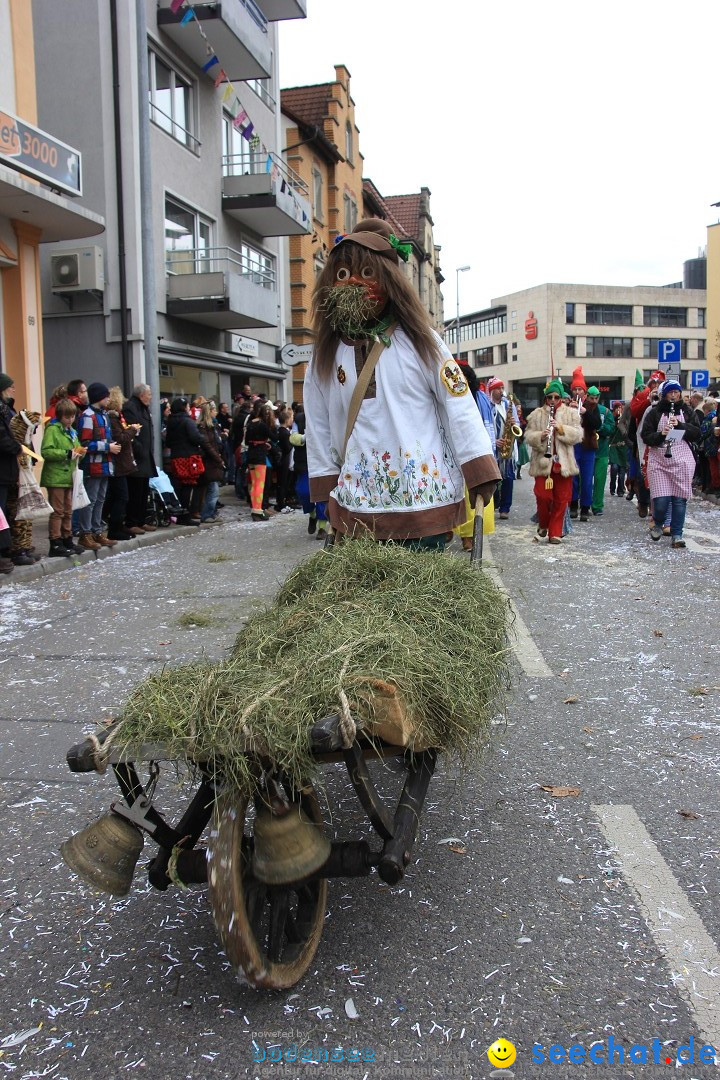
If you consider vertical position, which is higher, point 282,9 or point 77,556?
point 282,9

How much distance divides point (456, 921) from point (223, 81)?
21.1 meters

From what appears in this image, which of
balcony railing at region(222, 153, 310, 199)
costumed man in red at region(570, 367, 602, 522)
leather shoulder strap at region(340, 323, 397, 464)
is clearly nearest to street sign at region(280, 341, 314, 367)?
balcony railing at region(222, 153, 310, 199)

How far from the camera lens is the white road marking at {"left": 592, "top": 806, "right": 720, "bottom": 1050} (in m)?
2.14

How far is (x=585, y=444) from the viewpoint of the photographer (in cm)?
1249

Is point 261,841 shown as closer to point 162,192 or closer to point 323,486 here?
point 323,486

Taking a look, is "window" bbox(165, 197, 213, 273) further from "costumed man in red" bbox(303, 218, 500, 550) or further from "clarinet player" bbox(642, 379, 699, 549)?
"costumed man in red" bbox(303, 218, 500, 550)

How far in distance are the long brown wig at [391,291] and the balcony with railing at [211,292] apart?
15.7 meters

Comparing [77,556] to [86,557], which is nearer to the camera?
[77,556]

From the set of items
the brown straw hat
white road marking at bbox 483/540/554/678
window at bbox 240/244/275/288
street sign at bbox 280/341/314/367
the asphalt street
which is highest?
window at bbox 240/244/275/288

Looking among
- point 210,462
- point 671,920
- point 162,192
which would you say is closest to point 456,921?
point 671,920

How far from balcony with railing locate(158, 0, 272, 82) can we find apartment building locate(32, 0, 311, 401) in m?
0.04

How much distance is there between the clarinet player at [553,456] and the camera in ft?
32.7

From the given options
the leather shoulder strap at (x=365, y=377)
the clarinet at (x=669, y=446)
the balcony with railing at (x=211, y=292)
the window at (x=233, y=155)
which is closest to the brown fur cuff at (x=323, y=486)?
the leather shoulder strap at (x=365, y=377)

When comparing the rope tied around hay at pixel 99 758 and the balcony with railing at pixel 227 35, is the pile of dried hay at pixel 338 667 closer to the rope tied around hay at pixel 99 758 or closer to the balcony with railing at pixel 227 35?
the rope tied around hay at pixel 99 758
